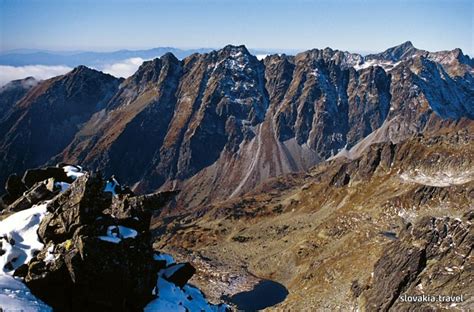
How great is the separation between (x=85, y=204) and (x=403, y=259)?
66.7 m

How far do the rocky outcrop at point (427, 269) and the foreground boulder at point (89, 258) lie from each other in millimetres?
51189

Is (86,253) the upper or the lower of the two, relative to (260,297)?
upper

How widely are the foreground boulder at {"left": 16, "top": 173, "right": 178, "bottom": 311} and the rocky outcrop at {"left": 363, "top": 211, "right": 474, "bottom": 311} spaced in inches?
2015

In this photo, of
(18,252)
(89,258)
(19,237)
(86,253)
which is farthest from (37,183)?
(89,258)

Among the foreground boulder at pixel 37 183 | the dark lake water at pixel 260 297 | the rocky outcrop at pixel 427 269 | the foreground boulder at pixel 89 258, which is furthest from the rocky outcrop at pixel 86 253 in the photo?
the dark lake water at pixel 260 297

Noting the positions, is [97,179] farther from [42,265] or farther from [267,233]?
[267,233]

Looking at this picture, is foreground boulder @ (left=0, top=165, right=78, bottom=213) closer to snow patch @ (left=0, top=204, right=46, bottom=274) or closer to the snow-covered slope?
snow patch @ (left=0, top=204, right=46, bottom=274)

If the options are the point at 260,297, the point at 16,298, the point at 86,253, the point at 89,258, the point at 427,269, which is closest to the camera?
the point at 16,298

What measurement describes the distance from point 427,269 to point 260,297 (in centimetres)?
5763

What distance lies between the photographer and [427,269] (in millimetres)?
84312

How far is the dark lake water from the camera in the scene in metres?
125

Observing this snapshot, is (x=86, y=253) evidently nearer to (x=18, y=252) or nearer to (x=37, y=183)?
(x=18, y=252)

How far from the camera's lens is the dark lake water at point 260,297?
124625 millimetres

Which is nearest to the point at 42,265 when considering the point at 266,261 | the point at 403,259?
the point at 403,259
